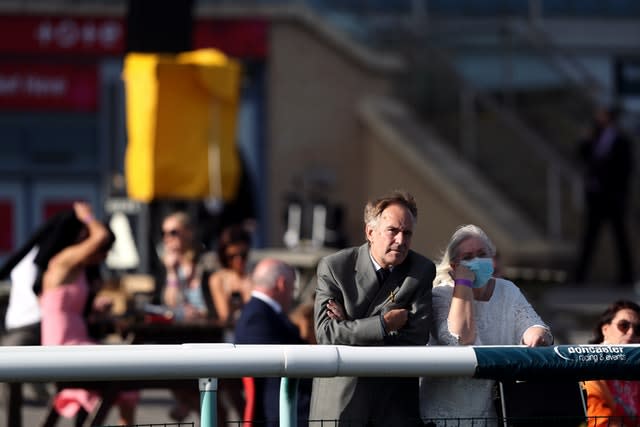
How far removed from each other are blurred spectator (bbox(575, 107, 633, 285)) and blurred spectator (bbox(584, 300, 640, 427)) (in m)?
12.1

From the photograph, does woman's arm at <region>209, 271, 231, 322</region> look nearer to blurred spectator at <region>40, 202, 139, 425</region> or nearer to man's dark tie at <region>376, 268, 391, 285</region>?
blurred spectator at <region>40, 202, 139, 425</region>

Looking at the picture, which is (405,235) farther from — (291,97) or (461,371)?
(291,97)

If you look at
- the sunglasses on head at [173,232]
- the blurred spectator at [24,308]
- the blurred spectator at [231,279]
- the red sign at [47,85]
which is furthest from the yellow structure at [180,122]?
the red sign at [47,85]

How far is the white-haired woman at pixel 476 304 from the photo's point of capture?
5.47m

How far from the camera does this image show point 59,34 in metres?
23.6

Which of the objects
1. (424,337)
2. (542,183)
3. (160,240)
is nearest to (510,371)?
(424,337)

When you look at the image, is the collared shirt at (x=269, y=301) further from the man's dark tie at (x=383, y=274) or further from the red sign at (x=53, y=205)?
the red sign at (x=53, y=205)

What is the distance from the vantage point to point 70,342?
821 cm

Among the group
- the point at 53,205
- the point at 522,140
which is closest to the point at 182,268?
the point at 522,140

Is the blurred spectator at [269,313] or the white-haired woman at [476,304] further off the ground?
the white-haired woman at [476,304]

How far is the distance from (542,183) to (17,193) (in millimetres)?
8468

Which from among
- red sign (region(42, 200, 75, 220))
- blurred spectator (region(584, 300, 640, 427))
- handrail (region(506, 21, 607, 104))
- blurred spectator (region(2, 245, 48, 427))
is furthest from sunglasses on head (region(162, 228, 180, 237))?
red sign (region(42, 200, 75, 220))

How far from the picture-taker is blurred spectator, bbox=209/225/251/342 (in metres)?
10.0

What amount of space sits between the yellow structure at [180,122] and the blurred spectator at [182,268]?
1434mm
